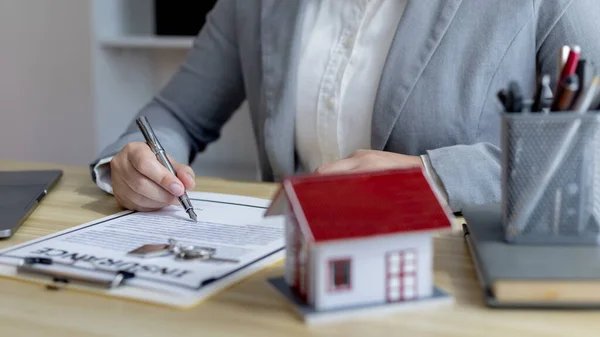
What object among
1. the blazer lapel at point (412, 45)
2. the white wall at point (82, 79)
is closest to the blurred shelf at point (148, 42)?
the white wall at point (82, 79)

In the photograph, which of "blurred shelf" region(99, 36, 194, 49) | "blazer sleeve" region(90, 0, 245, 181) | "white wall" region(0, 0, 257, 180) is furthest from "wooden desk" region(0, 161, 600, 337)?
"white wall" region(0, 0, 257, 180)

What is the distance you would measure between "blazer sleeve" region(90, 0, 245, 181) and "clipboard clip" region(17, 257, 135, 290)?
615 mm

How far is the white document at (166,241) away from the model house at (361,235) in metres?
0.10

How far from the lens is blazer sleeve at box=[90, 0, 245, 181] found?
1.31m

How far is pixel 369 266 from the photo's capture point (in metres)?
0.56

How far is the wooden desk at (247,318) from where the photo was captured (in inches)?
21.4

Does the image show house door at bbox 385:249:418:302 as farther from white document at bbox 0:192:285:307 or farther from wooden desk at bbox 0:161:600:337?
white document at bbox 0:192:285:307

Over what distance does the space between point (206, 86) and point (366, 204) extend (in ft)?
2.69

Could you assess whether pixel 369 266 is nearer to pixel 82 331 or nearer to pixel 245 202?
pixel 82 331

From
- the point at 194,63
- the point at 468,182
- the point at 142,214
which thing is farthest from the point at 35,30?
the point at 468,182

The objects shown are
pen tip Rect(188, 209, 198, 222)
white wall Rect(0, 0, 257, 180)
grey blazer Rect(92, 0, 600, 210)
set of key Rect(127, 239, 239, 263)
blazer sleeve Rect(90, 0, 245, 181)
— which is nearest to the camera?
set of key Rect(127, 239, 239, 263)

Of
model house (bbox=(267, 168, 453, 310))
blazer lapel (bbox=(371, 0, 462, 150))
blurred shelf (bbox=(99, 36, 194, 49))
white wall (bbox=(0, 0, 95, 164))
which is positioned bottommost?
white wall (bbox=(0, 0, 95, 164))

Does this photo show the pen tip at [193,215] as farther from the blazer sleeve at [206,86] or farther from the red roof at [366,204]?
the blazer sleeve at [206,86]

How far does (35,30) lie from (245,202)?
1.64 metres
